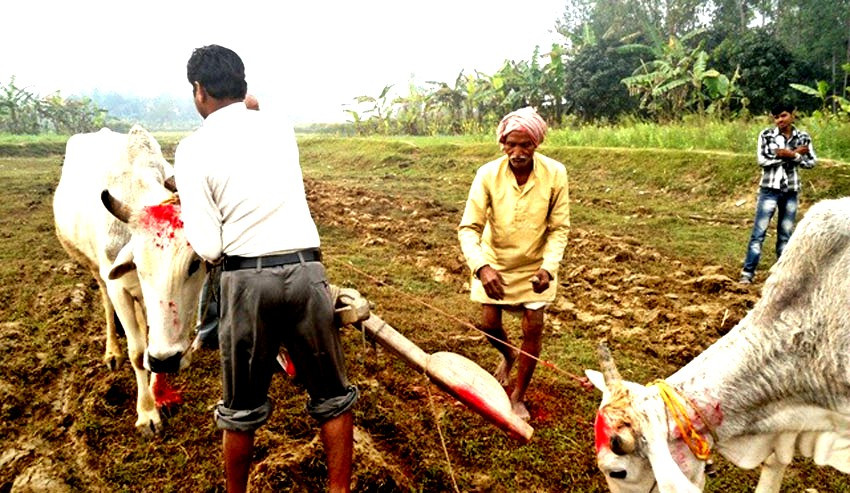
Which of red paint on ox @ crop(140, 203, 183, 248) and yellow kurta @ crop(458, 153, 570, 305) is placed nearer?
red paint on ox @ crop(140, 203, 183, 248)

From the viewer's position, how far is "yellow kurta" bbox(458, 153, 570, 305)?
329 cm

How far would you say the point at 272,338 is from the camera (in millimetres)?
2283

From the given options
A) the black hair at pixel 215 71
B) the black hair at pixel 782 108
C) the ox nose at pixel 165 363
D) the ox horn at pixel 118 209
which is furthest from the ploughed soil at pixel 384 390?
the black hair at pixel 782 108

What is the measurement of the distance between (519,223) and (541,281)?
1.27 feet

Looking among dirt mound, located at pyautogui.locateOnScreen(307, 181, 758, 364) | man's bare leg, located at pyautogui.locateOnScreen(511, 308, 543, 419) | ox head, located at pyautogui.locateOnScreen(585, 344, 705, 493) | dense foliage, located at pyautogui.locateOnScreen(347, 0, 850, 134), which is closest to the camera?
ox head, located at pyautogui.locateOnScreen(585, 344, 705, 493)

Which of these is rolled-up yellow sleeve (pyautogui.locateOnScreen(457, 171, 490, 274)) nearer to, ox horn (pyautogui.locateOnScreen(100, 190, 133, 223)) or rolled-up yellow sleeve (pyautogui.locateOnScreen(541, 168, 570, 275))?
rolled-up yellow sleeve (pyautogui.locateOnScreen(541, 168, 570, 275))

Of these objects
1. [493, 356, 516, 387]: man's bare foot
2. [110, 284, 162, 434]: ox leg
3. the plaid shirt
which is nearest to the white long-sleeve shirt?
[110, 284, 162, 434]: ox leg

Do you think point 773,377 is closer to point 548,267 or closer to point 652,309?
point 548,267

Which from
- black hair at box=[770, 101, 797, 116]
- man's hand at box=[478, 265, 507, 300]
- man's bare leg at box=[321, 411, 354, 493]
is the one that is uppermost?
black hair at box=[770, 101, 797, 116]

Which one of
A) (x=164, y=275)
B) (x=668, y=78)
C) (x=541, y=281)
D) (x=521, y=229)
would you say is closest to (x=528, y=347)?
(x=541, y=281)

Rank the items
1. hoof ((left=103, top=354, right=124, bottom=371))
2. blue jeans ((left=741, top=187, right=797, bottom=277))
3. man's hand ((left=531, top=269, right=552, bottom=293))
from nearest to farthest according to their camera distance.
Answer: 1. man's hand ((left=531, top=269, right=552, bottom=293))
2. hoof ((left=103, top=354, right=124, bottom=371))
3. blue jeans ((left=741, top=187, right=797, bottom=277))

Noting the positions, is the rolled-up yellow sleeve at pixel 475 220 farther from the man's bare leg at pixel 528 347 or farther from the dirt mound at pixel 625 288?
the dirt mound at pixel 625 288

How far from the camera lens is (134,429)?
3363 millimetres

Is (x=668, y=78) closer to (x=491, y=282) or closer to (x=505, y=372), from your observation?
(x=505, y=372)
